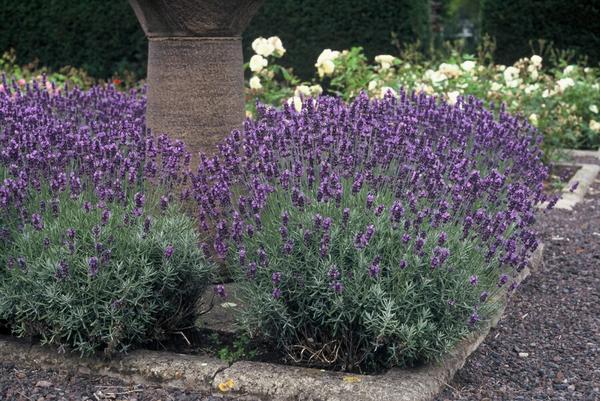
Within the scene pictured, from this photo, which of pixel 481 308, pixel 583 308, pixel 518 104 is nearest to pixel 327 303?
pixel 481 308

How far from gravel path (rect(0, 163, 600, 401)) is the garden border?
42 mm

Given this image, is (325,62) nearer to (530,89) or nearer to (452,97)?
(452,97)

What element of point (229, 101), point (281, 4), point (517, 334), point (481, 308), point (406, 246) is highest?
point (281, 4)

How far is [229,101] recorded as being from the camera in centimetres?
407

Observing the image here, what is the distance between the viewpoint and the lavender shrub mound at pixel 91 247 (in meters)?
3.01

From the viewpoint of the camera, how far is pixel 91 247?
3074mm

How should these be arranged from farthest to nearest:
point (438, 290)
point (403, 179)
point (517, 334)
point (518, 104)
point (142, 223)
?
1. point (518, 104)
2. point (517, 334)
3. point (403, 179)
4. point (142, 223)
5. point (438, 290)

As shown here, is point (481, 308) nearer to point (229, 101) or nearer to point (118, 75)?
point (229, 101)

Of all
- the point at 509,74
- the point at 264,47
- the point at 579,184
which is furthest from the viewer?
the point at 509,74

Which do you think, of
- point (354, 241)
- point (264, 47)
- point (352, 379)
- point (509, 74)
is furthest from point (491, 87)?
point (352, 379)

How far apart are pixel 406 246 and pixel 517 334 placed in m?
1.07

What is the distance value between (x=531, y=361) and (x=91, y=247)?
1.88m

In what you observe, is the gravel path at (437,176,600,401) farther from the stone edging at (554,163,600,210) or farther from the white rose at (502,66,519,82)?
the white rose at (502,66,519,82)

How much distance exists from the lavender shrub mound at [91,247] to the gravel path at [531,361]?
17 centimetres
